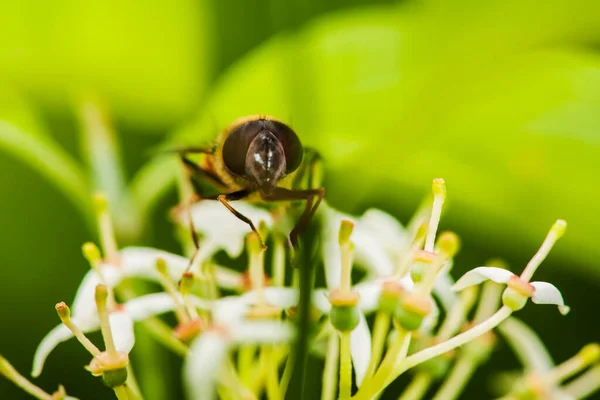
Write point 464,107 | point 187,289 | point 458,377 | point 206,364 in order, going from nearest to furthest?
point 206,364 < point 187,289 < point 458,377 < point 464,107

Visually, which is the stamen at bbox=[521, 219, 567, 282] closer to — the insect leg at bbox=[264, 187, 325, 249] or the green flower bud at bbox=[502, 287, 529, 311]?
the green flower bud at bbox=[502, 287, 529, 311]

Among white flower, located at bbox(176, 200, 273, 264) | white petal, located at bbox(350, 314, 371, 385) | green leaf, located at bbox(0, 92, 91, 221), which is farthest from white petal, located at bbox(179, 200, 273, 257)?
green leaf, located at bbox(0, 92, 91, 221)

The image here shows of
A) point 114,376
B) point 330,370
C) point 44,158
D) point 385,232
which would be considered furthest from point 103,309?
point 44,158

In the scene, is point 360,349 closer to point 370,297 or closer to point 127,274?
point 370,297

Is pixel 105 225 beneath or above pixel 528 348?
above

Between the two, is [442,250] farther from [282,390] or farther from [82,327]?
[82,327]

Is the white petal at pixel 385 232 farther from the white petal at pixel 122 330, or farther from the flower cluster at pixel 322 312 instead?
the white petal at pixel 122 330

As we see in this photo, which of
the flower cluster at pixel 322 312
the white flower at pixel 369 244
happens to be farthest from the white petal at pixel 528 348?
the white flower at pixel 369 244
